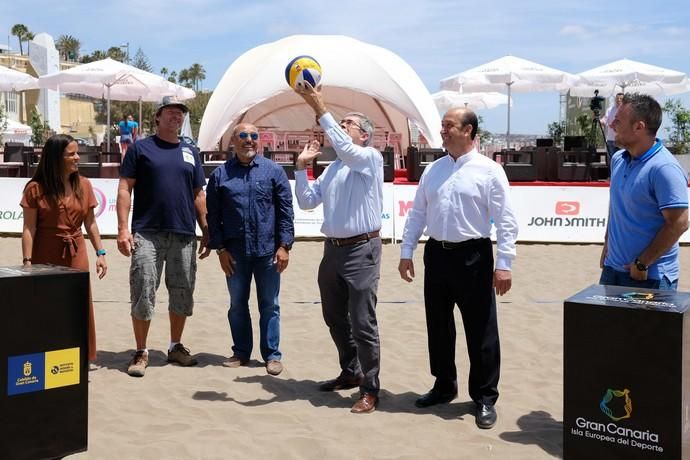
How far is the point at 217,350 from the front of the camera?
573cm

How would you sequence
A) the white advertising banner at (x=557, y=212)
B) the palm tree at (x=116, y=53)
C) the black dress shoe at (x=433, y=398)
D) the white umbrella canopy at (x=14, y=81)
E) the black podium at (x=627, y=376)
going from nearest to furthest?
the black podium at (x=627, y=376) < the black dress shoe at (x=433, y=398) < the white advertising banner at (x=557, y=212) < the white umbrella canopy at (x=14, y=81) < the palm tree at (x=116, y=53)

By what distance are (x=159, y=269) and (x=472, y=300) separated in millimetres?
2179

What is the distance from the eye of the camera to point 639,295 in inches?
134

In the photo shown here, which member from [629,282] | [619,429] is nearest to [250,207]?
[629,282]

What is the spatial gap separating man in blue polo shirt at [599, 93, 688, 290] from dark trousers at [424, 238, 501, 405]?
0.67 metres

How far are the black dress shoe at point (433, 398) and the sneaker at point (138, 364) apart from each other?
181 cm

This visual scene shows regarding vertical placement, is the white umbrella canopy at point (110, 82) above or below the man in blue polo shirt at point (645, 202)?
above

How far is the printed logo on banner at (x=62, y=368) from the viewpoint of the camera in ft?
11.1

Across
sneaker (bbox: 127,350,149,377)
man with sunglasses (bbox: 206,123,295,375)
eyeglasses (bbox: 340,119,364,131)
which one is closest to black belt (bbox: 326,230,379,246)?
→ eyeglasses (bbox: 340,119,364,131)

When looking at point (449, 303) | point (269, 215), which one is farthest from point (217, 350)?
point (449, 303)

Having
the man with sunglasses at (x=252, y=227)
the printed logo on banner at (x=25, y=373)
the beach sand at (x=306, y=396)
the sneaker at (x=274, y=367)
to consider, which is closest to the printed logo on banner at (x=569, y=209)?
the beach sand at (x=306, y=396)

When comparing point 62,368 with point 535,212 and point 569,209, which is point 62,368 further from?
point 569,209

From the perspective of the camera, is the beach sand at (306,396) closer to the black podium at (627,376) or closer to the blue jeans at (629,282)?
the black podium at (627,376)

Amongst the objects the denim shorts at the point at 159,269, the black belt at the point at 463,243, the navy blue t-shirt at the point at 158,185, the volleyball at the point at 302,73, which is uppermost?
the volleyball at the point at 302,73
